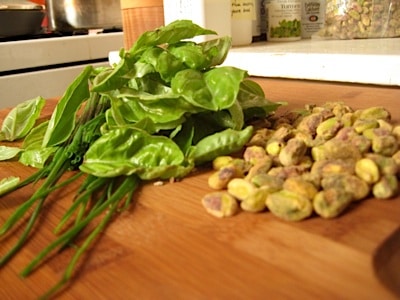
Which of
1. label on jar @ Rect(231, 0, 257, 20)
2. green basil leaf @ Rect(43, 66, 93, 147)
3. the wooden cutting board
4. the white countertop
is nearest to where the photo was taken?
the wooden cutting board

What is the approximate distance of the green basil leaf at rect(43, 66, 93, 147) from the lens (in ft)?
2.00

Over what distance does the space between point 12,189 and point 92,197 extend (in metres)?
0.10

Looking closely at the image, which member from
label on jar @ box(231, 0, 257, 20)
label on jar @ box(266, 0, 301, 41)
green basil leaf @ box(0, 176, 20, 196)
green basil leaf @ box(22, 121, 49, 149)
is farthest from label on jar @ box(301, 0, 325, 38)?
green basil leaf @ box(0, 176, 20, 196)

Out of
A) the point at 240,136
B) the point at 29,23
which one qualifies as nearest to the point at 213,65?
the point at 240,136

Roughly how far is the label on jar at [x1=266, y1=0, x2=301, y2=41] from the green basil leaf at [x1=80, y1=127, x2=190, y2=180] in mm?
913

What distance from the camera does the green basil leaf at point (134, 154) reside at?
0.52 meters

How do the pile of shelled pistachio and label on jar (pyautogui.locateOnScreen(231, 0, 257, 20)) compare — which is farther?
label on jar (pyautogui.locateOnScreen(231, 0, 257, 20))

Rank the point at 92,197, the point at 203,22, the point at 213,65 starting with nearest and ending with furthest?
the point at 92,197 < the point at 213,65 < the point at 203,22

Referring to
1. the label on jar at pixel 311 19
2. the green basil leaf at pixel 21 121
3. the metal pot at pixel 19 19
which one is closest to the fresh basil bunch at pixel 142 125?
the green basil leaf at pixel 21 121

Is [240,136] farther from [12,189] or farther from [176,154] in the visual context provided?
[12,189]

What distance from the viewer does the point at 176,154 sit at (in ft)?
1.72

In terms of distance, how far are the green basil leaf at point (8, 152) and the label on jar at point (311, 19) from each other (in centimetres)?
103

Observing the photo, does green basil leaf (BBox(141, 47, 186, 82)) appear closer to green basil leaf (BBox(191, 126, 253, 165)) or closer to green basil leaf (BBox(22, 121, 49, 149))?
green basil leaf (BBox(191, 126, 253, 165))

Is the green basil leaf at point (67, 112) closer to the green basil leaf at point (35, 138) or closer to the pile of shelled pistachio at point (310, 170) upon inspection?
the green basil leaf at point (35, 138)
